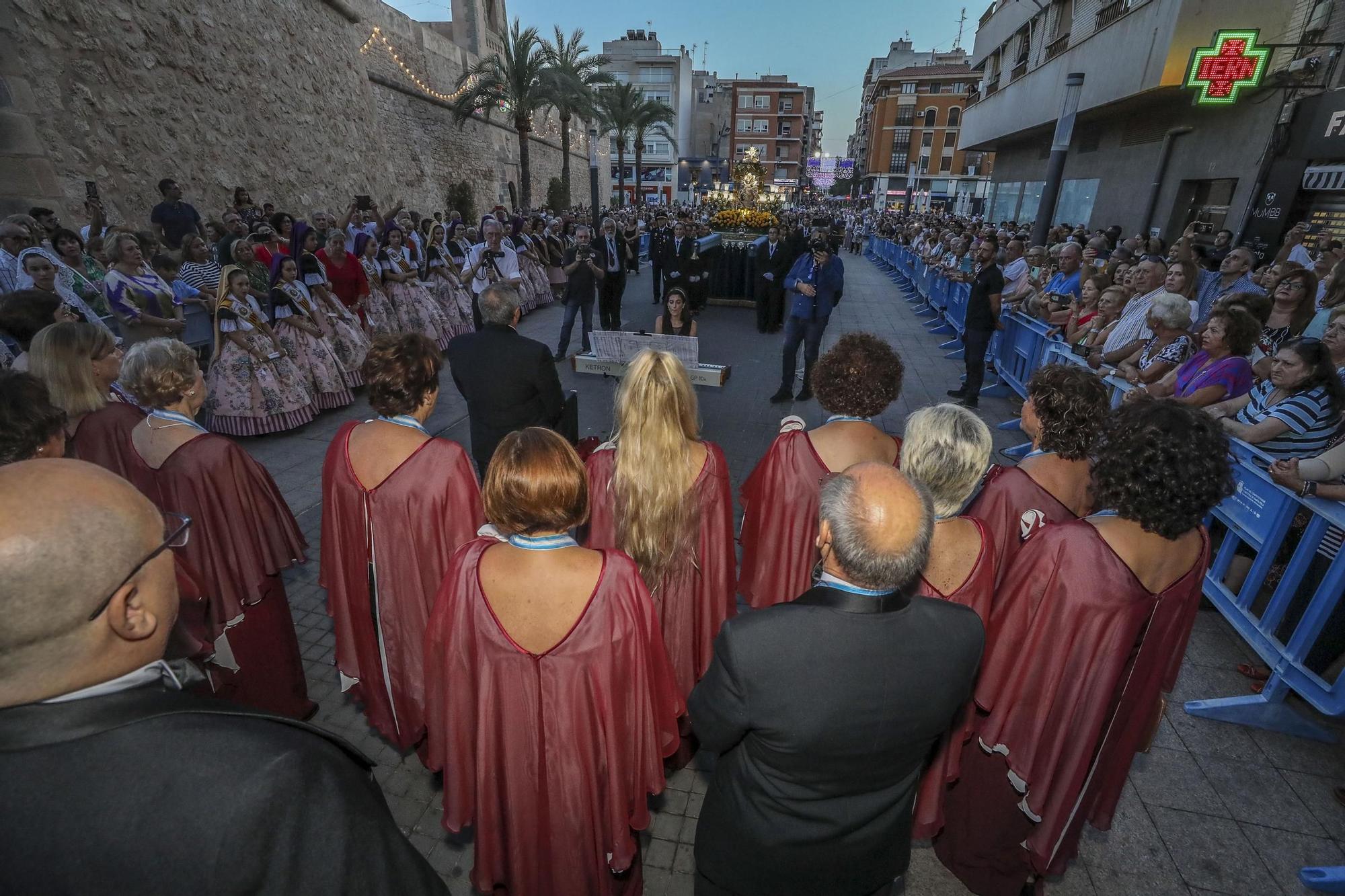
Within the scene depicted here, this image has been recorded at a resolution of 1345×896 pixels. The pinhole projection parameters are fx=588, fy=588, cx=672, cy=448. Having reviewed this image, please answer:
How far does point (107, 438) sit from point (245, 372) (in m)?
4.05

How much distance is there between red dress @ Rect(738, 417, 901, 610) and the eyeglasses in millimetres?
2196

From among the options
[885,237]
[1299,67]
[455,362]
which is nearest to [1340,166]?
[1299,67]

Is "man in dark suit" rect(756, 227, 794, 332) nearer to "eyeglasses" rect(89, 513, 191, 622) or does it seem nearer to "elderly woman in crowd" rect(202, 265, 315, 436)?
"elderly woman in crowd" rect(202, 265, 315, 436)

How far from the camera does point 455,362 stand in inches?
153

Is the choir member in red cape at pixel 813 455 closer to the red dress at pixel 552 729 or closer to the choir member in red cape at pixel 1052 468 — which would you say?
the choir member in red cape at pixel 1052 468

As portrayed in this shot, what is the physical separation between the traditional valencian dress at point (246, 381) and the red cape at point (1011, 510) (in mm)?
7121

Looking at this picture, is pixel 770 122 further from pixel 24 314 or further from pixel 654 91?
pixel 24 314

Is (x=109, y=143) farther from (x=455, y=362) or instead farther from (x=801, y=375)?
(x=801, y=375)

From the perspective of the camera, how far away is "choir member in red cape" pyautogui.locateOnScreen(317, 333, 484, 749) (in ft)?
8.30

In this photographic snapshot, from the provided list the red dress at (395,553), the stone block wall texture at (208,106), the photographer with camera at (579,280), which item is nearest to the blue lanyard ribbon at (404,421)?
the red dress at (395,553)

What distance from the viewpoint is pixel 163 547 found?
1.05m

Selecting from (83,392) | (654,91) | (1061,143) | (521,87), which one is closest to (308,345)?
(83,392)

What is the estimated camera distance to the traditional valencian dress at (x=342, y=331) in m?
7.41

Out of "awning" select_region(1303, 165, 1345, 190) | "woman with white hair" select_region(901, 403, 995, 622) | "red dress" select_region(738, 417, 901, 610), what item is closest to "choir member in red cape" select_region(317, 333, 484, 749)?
"red dress" select_region(738, 417, 901, 610)
